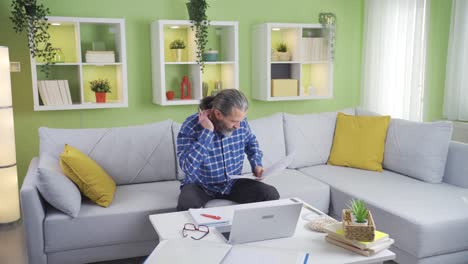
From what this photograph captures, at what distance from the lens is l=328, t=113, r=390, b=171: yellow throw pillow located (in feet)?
12.3

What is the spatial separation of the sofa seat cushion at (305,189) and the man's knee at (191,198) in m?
0.60

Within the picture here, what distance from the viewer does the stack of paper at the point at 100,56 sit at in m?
3.98

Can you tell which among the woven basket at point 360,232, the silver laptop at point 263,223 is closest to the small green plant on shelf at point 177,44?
the silver laptop at point 263,223

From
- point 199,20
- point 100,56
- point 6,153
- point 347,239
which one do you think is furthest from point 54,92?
point 347,239

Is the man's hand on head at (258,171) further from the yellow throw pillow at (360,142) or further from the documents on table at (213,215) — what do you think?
the yellow throw pillow at (360,142)

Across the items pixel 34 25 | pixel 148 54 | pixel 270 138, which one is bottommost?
pixel 270 138

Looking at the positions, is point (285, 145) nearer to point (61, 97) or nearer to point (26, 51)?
point (61, 97)

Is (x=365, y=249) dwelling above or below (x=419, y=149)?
below

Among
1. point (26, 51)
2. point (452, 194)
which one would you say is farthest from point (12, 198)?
point (452, 194)

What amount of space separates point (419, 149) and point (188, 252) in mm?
2268

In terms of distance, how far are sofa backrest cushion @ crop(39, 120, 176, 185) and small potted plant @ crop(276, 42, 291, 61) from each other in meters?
1.63

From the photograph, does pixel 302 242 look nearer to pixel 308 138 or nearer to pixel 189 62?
pixel 308 138

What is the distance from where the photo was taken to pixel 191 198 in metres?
2.80

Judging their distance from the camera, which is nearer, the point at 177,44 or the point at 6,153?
the point at 6,153
